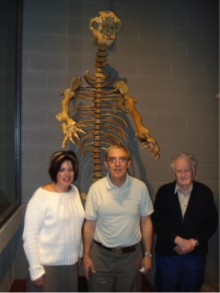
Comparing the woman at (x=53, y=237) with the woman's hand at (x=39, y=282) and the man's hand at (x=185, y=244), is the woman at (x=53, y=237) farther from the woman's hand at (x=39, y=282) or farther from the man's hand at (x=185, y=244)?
the man's hand at (x=185, y=244)

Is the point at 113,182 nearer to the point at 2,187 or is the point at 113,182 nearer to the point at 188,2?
the point at 2,187

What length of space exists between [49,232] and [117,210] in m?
0.46

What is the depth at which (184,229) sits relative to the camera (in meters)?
1.95

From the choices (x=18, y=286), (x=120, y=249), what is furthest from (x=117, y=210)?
(x=18, y=286)

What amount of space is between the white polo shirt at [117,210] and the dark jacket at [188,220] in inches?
7.8

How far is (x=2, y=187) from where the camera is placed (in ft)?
7.50

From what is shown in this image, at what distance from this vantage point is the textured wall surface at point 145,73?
2756 mm

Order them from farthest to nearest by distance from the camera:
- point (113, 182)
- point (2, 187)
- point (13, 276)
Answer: point (13, 276)
point (2, 187)
point (113, 182)

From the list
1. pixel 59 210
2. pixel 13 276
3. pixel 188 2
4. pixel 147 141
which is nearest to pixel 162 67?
pixel 188 2

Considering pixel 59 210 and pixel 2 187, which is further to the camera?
pixel 2 187

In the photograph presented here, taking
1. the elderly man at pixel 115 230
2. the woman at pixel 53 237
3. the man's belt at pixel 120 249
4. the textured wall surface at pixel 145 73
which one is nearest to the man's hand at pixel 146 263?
the elderly man at pixel 115 230

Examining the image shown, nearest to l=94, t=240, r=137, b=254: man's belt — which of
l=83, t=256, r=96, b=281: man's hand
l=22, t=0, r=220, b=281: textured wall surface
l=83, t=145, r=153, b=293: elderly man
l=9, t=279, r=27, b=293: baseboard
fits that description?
l=83, t=145, r=153, b=293: elderly man

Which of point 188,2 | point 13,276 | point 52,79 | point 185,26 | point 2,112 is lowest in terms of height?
point 13,276

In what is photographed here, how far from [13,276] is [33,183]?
3.10 ft
